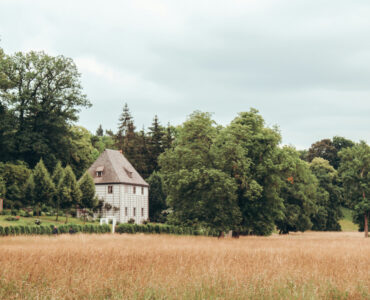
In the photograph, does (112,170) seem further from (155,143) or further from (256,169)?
(256,169)

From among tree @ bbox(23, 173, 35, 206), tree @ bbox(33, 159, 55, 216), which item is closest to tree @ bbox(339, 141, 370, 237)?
tree @ bbox(33, 159, 55, 216)

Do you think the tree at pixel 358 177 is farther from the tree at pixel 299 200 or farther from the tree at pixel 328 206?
the tree at pixel 328 206

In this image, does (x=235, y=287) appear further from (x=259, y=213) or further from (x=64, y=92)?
(x=64, y=92)

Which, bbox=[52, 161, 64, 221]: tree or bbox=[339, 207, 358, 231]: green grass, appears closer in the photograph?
bbox=[52, 161, 64, 221]: tree

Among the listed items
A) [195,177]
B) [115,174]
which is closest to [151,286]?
[195,177]

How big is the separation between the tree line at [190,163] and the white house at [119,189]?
4.30 meters

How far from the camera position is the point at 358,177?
5681cm

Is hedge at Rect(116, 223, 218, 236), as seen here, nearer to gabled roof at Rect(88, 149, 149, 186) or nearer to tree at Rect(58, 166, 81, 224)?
tree at Rect(58, 166, 81, 224)

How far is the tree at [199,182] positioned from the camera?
32500 mm

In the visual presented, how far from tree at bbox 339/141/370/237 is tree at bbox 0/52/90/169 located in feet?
129

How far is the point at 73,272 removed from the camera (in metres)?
9.01

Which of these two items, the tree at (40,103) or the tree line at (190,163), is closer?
the tree line at (190,163)

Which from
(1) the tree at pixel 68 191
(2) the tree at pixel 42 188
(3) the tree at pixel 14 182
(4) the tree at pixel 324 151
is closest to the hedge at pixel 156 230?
(1) the tree at pixel 68 191

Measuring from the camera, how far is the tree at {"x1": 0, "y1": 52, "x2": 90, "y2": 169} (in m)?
60.1
